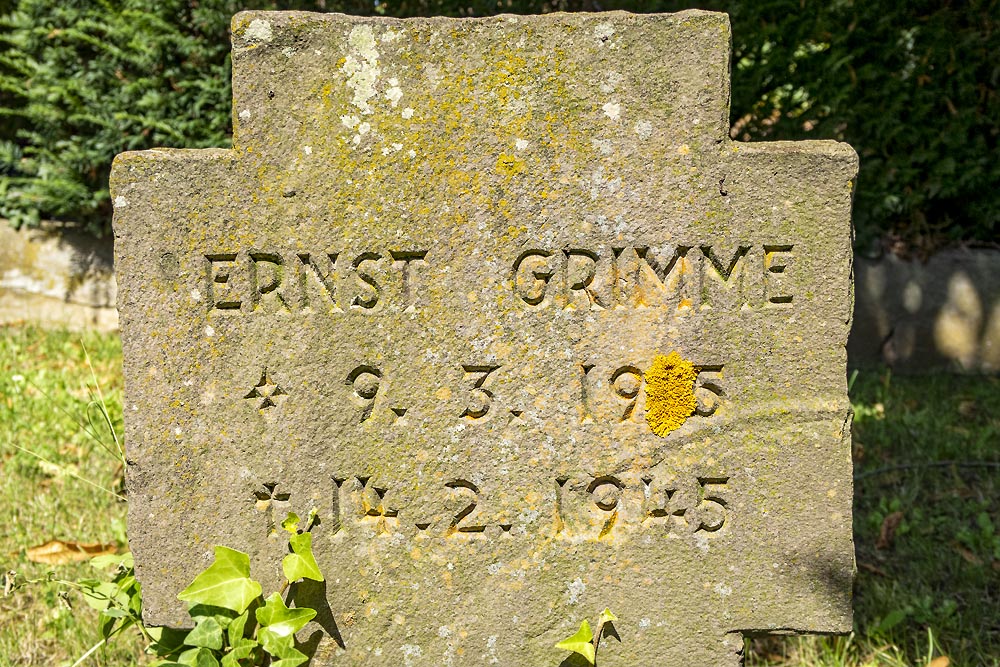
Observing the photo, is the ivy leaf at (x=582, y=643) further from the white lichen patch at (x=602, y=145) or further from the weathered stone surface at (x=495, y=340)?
the white lichen patch at (x=602, y=145)

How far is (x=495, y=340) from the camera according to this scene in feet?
5.91

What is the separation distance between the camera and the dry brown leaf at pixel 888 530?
2791mm

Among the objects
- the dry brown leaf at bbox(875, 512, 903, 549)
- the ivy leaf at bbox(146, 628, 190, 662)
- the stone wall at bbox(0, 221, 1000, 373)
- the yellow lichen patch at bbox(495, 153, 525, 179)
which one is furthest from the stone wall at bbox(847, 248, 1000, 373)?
the ivy leaf at bbox(146, 628, 190, 662)

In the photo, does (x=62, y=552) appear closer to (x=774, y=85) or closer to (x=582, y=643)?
(x=582, y=643)

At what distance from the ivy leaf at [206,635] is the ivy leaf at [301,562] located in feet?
0.59

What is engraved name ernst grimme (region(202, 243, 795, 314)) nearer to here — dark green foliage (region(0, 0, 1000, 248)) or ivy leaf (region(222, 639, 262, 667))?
ivy leaf (region(222, 639, 262, 667))

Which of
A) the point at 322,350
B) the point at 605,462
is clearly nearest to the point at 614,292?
the point at 605,462

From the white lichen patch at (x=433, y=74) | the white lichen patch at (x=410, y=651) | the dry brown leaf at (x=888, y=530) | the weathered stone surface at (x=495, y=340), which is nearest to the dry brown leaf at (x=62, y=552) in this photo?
the weathered stone surface at (x=495, y=340)

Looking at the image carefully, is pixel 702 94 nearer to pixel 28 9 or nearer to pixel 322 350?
pixel 322 350

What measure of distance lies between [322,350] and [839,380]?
3.74 ft

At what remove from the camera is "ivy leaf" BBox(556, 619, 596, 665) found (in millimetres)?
1801

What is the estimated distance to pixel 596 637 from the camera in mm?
1863

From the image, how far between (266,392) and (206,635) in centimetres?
53

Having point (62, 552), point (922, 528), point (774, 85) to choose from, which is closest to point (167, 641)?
point (62, 552)
